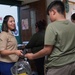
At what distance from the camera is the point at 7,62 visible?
2193 millimetres

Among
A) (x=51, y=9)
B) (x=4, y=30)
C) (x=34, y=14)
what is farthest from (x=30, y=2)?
(x=51, y=9)

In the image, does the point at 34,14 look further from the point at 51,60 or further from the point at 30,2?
the point at 51,60

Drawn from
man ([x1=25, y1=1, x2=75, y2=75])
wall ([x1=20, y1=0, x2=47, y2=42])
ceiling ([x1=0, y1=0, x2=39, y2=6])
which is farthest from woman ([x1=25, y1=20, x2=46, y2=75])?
man ([x1=25, y1=1, x2=75, y2=75])

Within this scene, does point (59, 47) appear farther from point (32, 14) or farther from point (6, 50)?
point (32, 14)

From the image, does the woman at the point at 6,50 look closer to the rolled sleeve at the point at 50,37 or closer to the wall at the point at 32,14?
the rolled sleeve at the point at 50,37

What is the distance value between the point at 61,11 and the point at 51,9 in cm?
9

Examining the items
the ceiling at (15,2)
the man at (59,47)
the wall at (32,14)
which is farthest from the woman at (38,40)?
the man at (59,47)

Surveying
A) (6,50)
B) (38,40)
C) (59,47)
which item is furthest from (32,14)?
(59,47)

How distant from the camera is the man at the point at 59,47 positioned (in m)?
1.58

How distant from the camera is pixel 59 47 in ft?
5.27

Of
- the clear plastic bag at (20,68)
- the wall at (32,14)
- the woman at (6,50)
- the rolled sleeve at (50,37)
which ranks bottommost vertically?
the clear plastic bag at (20,68)

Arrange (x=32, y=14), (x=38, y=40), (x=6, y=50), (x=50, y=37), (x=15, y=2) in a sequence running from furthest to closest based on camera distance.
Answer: (x=32, y=14), (x=15, y=2), (x=38, y=40), (x=6, y=50), (x=50, y=37)

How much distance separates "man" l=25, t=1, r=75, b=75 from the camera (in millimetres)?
1581

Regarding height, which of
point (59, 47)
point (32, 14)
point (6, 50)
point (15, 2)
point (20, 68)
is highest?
point (15, 2)
